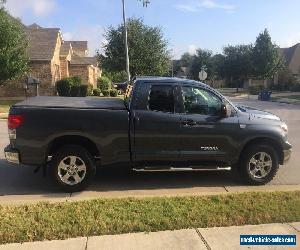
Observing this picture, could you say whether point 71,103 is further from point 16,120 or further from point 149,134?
point 149,134

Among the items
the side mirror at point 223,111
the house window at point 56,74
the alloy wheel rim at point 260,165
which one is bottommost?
the alloy wheel rim at point 260,165

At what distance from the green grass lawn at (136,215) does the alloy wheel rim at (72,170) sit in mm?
1022

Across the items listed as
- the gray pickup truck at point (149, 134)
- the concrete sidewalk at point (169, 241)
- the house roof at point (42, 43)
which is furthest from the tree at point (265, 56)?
the concrete sidewalk at point (169, 241)

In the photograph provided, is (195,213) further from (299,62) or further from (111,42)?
(299,62)

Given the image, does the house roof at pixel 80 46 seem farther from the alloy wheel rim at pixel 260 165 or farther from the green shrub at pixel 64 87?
the alloy wheel rim at pixel 260 165

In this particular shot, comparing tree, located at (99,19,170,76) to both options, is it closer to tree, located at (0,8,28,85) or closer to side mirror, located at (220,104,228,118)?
tree, located at (0,8,28,85)

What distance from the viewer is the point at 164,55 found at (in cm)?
3962

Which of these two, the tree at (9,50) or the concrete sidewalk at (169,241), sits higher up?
the tree at (9,50)

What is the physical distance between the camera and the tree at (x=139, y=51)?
127 feet

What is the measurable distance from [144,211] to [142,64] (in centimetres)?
3358

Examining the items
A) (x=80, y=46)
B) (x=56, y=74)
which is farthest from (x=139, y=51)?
(x=80, y=46)

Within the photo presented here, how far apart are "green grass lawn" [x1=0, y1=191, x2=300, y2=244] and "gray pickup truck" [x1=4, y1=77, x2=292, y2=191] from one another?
43.2 inches

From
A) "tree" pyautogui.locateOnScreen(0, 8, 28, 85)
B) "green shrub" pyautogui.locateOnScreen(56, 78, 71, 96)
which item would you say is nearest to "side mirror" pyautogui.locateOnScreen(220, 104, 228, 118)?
"tree" pyautogui.locateOnScreen(0, 8, 28, 85)

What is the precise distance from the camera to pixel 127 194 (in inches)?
274
